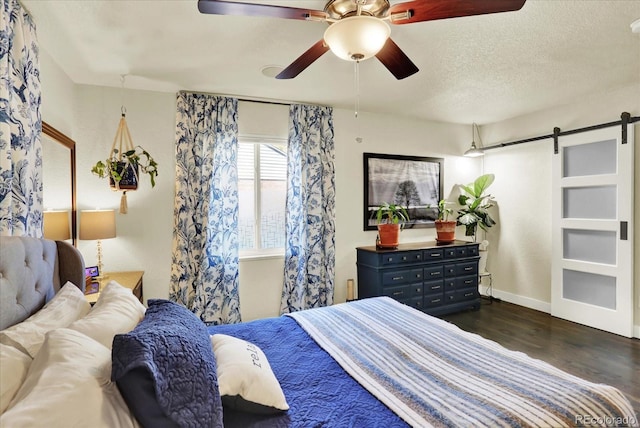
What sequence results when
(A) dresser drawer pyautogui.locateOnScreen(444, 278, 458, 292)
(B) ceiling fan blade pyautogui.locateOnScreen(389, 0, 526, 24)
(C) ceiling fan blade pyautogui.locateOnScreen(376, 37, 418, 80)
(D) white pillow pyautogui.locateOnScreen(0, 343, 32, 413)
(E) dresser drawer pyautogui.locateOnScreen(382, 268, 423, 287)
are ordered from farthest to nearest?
(A) dresser drawer pyautogui.locateOnScreen(444, 278, 458, 292) < (E) dresser drawer pyautogui.locateOnScreen(382, 268, 423, 287) < (C) ceiling fan blade pyautogui.locateOnScreen(376, 37, 418, 80) < (B) ceiling fan blade pyautogui.locateOnScreen(389, 0, 526, 24) < (D) white pillow pyautogui.locateOnScreen(0, 343, 32, 413)

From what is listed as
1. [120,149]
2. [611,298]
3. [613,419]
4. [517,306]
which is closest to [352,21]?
[613,419]

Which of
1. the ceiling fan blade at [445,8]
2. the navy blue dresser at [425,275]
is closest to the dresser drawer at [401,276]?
the navy blue dresser at [425,275]

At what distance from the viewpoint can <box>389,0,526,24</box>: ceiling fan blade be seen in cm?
144

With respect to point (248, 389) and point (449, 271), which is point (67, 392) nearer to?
point (248, 389)

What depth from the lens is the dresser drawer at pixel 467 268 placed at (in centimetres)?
419

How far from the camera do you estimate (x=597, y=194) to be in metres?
3.67

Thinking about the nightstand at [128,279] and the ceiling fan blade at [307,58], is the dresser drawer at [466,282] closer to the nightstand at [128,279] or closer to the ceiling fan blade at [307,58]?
the ceiling fan blade at [307,58]

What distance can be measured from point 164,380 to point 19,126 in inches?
68.1

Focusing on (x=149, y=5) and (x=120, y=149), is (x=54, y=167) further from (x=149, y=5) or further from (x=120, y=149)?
(x=149, y=5)

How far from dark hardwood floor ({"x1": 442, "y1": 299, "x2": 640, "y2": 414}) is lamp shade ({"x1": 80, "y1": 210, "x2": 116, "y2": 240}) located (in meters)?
3.82

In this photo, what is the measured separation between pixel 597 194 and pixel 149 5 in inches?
183

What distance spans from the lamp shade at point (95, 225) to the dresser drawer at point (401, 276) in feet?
9.15

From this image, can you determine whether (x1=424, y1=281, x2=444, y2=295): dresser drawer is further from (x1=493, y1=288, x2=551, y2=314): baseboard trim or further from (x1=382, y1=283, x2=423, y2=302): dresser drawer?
(x1=493, y1=288, x2=551, y2=314): baseboard trim

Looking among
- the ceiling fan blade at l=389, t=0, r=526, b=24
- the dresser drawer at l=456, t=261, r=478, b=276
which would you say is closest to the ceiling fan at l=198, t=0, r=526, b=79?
the ceiling fan blade at l=389, t=0, r=526, b=24
